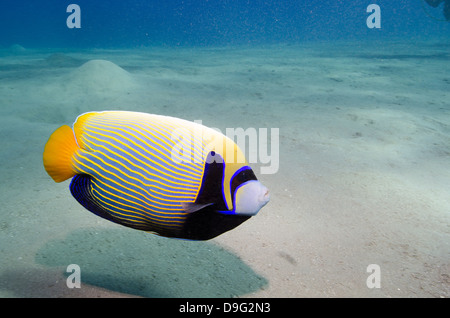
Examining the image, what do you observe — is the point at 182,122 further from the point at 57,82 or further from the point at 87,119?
the point at 57,82

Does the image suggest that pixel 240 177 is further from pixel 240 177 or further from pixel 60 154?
pixel 60 154

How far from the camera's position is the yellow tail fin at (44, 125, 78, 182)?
2.50 ft

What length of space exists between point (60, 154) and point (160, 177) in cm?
30

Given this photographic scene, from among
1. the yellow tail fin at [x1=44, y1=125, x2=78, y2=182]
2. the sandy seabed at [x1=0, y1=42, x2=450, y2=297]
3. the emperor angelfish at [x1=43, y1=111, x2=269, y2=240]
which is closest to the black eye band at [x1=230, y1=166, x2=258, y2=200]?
the emperor angelfish at [x1=43, y1=111, x2=269, y2=240]

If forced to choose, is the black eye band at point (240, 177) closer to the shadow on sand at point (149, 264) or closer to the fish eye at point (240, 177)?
the fish eye at point (240, 177)

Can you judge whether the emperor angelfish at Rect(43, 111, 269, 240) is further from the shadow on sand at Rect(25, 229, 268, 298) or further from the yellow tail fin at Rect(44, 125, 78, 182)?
the shadow on sand at Rect(25, 229, 268, 298)

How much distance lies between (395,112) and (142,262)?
481 centimetres

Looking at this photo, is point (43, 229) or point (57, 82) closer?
point (43, 229)

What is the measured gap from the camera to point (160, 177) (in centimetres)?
75

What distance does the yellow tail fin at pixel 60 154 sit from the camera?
2.50 ft

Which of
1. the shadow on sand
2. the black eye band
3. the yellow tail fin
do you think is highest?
the yellow tail fin

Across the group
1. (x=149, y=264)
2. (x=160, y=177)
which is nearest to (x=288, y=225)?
(x=149, y=264)

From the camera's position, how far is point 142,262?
5.05 feet
